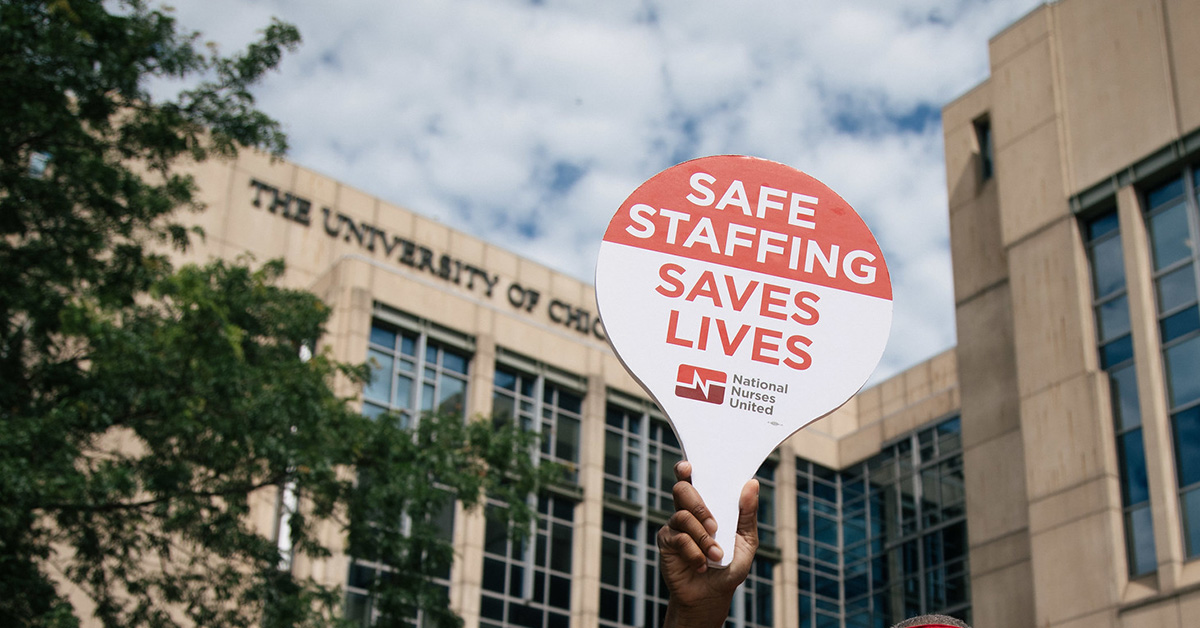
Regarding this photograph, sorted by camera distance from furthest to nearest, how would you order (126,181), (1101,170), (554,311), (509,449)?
(554,311) → (1101,170) → (509,449) → (126,181)

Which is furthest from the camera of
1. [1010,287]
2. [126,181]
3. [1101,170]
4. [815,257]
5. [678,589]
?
[1010,287]

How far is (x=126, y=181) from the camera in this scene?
15.7 metres

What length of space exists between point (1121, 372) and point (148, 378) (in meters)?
15.7

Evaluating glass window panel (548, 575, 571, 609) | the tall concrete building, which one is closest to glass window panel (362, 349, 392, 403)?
glass window panel (548, 575, 571, 609)

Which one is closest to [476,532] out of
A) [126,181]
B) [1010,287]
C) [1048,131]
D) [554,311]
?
[554,311]

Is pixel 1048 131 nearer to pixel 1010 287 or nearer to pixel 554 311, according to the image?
pixel 1010 287

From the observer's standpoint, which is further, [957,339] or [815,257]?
[957,339]

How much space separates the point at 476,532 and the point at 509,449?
1279 centimetres

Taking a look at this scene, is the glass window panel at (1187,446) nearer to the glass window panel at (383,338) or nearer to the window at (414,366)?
the window at (414,366)

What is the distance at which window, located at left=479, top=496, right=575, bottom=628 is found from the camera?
3066cm

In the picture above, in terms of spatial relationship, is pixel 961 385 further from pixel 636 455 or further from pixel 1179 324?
pixel 636 455

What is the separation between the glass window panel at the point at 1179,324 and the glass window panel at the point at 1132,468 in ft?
5.23

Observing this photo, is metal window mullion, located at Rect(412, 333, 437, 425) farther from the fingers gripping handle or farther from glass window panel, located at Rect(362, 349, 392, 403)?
the fingers gripping handle

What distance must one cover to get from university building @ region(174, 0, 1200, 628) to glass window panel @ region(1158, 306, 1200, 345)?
5cm
